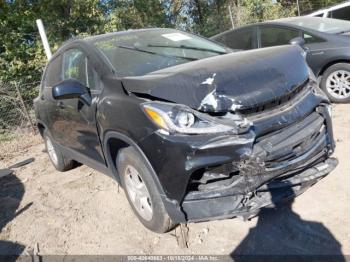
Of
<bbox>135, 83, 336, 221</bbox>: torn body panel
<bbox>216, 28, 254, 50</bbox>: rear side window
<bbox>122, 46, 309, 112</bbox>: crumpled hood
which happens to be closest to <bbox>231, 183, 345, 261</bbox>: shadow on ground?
<bbox>135, 83, 336, 221</bbox>: torn body panel

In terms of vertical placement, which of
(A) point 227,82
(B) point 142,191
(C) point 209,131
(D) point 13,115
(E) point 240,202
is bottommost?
(D) point 13,115

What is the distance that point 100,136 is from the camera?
3.69 m

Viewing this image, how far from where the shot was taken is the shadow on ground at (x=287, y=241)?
2865mm

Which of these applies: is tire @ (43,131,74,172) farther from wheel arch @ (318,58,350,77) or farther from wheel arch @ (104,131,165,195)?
wheel arch @ (318,58,350,77)

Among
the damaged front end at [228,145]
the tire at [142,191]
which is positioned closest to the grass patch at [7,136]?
the tire at [142,191]

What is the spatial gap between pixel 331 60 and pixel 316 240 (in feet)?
12.3

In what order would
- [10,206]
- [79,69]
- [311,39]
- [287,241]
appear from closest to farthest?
1. [287,241]
2. [79,69]
3. [10,206]
4. [311,39]

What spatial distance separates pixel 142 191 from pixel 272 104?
1.32 meters

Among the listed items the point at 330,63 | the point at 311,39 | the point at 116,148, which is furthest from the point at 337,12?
the point at 116,148

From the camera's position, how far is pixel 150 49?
13.0 feet

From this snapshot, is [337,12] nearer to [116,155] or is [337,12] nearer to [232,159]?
[116,155]

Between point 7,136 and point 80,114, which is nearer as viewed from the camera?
point 80,114

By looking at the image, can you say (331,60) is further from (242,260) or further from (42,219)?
(42,219)

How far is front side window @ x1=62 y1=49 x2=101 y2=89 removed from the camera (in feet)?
12.5
